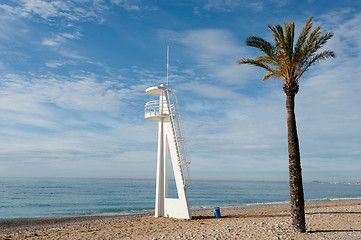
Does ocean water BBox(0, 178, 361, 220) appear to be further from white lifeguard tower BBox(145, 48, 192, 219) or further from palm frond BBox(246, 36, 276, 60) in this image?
palm frond BBox(246, 36, 276, 60)

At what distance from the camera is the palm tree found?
11281 mm

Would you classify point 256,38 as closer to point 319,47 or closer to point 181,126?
point 319,47

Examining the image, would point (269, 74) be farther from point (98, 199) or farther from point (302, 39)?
point (98, 199)

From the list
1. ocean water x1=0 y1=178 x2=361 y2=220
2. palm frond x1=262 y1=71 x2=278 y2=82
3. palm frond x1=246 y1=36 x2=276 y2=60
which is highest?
palm frond x1=246 y1=36 x2=276 y2=60

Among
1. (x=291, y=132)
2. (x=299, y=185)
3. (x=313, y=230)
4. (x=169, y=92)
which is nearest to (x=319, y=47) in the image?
(x=291, y=132)

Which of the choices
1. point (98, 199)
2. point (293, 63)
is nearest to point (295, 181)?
point (293, 63)

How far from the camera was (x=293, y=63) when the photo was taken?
1203 cm

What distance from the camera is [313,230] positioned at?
11.7 metres

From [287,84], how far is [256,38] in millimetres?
2346

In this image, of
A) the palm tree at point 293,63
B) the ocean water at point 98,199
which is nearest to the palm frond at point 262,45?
the palm tree at point 293,63

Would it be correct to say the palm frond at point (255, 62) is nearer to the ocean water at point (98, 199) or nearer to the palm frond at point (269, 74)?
the palm frond at point (269, 74)

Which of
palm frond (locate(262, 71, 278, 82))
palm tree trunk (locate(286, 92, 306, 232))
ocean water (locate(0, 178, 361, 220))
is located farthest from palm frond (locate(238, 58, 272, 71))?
ocean water (locate(0, 178, 361, 220))

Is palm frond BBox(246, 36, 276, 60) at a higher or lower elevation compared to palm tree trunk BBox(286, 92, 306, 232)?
higher

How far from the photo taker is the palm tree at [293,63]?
11.3 metres
